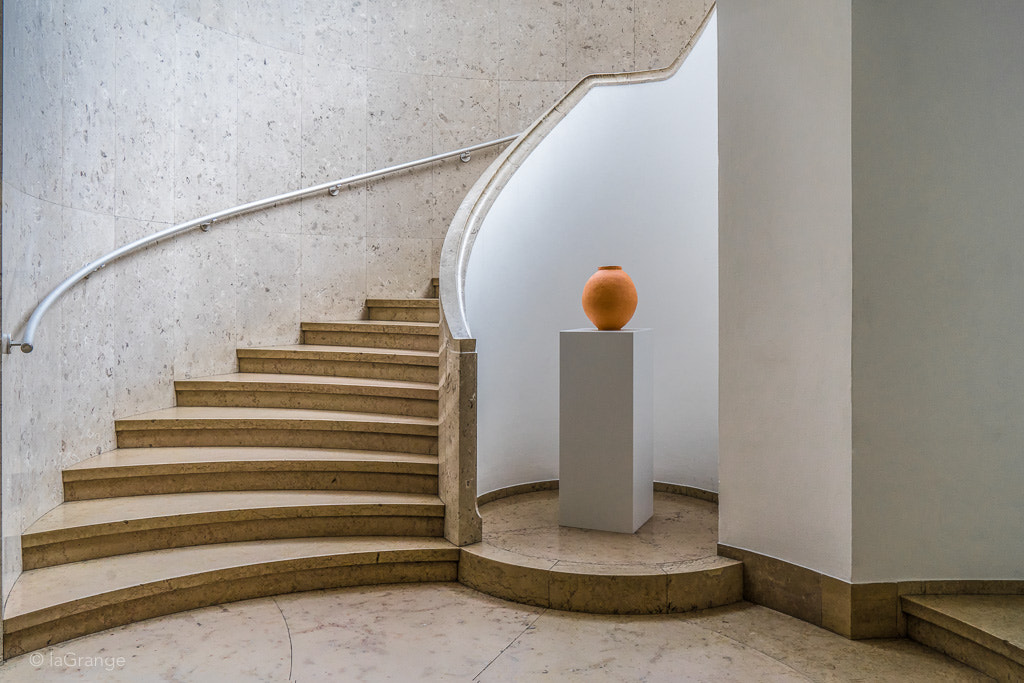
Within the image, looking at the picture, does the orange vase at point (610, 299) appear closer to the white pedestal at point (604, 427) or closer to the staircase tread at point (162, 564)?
the white pedestal at point (604, 427)

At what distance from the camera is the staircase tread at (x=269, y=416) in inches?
170

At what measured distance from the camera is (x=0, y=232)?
9.39 feet

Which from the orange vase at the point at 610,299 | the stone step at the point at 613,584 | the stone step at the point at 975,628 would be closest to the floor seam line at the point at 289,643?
the stone step at the point at 613,584

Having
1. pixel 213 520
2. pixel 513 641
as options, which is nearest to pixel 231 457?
pixel 213 520

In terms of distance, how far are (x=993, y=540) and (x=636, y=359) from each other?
66.4 inches

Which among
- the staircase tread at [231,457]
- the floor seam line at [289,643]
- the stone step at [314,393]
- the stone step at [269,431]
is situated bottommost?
the floor seam line at [289,643]

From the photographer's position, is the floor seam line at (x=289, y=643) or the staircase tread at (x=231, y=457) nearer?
the floor seam line at (x=289, y=643)

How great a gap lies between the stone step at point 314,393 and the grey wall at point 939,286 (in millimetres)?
2374

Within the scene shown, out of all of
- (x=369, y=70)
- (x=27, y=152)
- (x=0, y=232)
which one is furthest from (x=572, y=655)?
(x=369, y=70)

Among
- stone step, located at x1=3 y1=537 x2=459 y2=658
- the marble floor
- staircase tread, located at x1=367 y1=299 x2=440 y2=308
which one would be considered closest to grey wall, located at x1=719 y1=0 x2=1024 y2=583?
the marble floor

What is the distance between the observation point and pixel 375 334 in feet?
17.4

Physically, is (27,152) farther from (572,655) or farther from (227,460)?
(572,655)

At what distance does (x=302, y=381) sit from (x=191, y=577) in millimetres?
1791

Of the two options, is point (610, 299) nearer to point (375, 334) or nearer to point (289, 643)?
point (375, 334)
